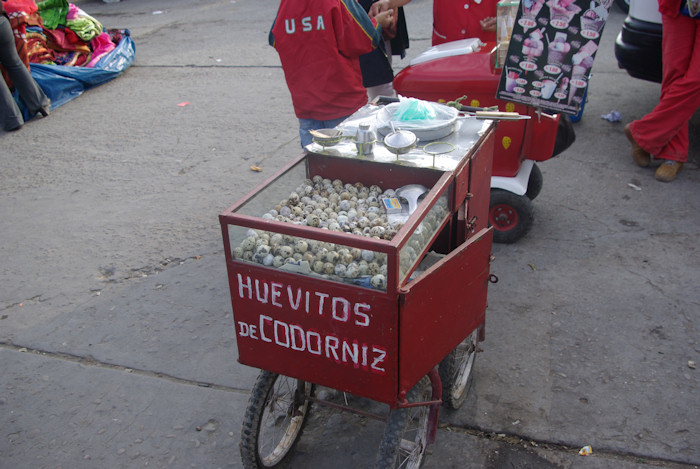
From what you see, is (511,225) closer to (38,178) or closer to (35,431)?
(35,431)

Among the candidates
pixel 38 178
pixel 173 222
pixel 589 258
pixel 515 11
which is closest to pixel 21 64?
pixel 38 178

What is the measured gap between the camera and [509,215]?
13.2ft

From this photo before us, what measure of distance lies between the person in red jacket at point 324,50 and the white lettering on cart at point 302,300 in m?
1.96

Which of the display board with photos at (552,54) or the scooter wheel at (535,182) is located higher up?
the display board with photos at (552,54)

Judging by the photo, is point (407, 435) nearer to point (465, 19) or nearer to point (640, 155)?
point (465, 19)

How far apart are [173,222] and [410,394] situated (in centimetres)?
296

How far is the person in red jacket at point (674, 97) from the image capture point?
4.37 m

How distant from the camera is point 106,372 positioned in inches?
126

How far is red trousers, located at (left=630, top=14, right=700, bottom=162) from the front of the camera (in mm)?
4395

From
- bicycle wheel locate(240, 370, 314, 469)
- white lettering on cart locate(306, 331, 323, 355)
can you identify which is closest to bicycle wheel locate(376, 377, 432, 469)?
white lettering on cart locate(306, 331, 323, 355)

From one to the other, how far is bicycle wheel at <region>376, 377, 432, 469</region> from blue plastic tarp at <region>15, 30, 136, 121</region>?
255 inches

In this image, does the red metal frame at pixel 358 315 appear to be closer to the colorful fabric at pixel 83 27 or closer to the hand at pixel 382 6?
the hand at pixel 382 6

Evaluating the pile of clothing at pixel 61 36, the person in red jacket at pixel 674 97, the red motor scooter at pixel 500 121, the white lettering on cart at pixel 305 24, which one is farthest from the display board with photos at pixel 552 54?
the pile of clothing at pixel 61 36

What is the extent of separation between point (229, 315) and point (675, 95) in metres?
3.69
